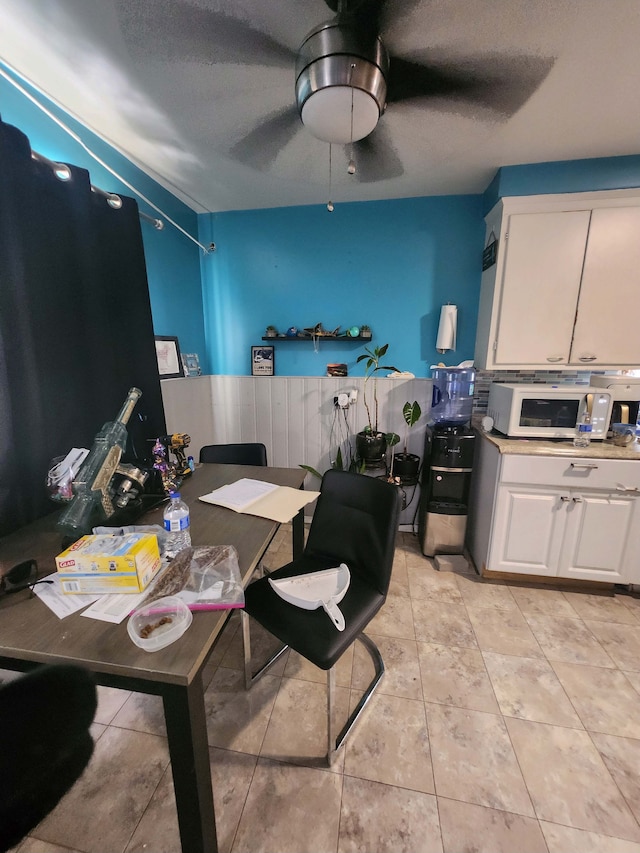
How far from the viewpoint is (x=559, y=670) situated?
1588 mm

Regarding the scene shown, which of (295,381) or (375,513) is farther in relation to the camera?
(295,381)

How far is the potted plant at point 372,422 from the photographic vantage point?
8.46ft

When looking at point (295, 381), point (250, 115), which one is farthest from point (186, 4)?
point (295, 381)

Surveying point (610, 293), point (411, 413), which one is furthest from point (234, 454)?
point (610, 293)

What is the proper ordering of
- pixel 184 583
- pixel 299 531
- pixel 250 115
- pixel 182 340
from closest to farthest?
pixel 184 583 → pixel 250 115 → pixel 299 531 → pixel 182 340

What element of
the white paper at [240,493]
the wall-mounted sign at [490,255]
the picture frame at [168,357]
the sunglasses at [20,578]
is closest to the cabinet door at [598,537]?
the wall-mounted sign at [490,255]

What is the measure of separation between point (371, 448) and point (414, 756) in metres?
1.71

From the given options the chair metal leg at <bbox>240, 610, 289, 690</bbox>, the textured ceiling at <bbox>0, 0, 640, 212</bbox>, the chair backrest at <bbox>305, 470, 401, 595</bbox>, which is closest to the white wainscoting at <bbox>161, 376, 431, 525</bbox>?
the chair backrest at <bbox>305, 470, 401, 595</bbox>

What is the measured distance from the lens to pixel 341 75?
1.04 metres

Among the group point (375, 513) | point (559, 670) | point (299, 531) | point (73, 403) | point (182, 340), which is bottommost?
point (559, 670)

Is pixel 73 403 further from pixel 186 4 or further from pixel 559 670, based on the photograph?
pixel 559 670

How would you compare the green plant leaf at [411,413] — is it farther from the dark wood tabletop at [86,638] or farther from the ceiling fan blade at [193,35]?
the ceiling fan blade at [193,35]

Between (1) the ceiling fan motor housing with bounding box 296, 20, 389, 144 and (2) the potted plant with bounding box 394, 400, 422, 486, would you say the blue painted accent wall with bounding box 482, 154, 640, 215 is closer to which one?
(1) the ceiling fan motor housing with bounding box 296, 20, 389, 144

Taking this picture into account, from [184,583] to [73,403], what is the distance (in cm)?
109
